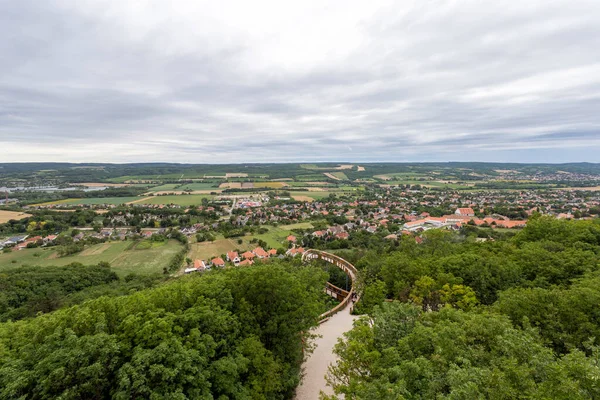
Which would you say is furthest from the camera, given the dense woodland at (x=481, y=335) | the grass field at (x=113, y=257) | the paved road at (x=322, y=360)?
the grass field at (x=113, y=257)

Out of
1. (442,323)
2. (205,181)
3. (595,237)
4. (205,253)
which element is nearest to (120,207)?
(205,253)

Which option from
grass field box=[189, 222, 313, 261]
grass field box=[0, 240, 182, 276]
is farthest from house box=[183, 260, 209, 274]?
grass field box=[0, 240, 182, 276]

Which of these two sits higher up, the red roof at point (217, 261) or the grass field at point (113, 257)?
the red roof at point (217, 261)

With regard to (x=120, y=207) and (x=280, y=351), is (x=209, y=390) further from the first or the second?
(x=120, y=207)

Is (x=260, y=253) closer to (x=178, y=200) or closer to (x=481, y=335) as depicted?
(x=481, y=335)

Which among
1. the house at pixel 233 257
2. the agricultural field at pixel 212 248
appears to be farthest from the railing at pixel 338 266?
the agricultural field at pixel 212 248

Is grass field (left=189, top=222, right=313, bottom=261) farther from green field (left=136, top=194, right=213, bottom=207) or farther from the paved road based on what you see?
green field (left=136, top=194, right=213, bottom=207)

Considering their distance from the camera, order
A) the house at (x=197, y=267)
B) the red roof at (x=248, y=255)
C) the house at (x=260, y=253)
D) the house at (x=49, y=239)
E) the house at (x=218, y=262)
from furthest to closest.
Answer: the house at (x=49, y=239)
the house at (x=260, y=253)
the red roof at (x=248, y=255)
the house at (x=218, y=262)
the house at (x=197, y=267)

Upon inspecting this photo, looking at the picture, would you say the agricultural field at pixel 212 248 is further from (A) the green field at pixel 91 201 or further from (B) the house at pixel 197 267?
(A) the green field at pixel 91 201
